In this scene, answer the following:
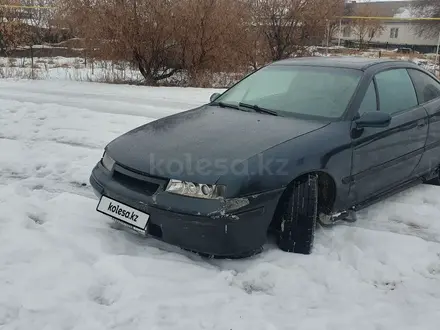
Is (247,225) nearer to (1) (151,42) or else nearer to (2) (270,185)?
(2) (270,185)

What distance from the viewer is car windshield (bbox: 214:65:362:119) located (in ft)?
12.1

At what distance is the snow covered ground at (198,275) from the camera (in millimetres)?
2492

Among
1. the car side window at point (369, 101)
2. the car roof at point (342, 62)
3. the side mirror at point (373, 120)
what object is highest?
the car roof at point (342, 62)

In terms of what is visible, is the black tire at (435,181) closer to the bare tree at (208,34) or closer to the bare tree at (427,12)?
the bare tree at (208,34)

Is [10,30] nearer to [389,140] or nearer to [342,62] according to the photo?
[342,62]

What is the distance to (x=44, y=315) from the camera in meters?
2.44

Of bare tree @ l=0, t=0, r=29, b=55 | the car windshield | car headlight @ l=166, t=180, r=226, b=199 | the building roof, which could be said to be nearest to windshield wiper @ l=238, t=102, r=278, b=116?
the car windshield

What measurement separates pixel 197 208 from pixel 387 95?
2204mm

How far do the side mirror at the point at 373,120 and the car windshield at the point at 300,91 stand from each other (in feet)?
0.55

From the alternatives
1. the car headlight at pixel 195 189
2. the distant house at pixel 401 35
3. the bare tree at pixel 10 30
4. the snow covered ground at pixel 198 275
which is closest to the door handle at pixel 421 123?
the snow covered ground at pixel 198 275

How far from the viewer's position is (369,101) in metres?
3.76

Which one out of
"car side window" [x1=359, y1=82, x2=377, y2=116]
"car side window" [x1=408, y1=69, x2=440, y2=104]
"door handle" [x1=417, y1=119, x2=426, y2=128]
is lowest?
"door handle" [x1=417, y1=119, x2=426, y2=128]

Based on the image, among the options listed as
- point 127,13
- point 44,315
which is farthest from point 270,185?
point 127,13

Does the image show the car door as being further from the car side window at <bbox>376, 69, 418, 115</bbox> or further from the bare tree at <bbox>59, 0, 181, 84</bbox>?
the bare tree at <bbox>59, 0, 181, 84</bbox>
